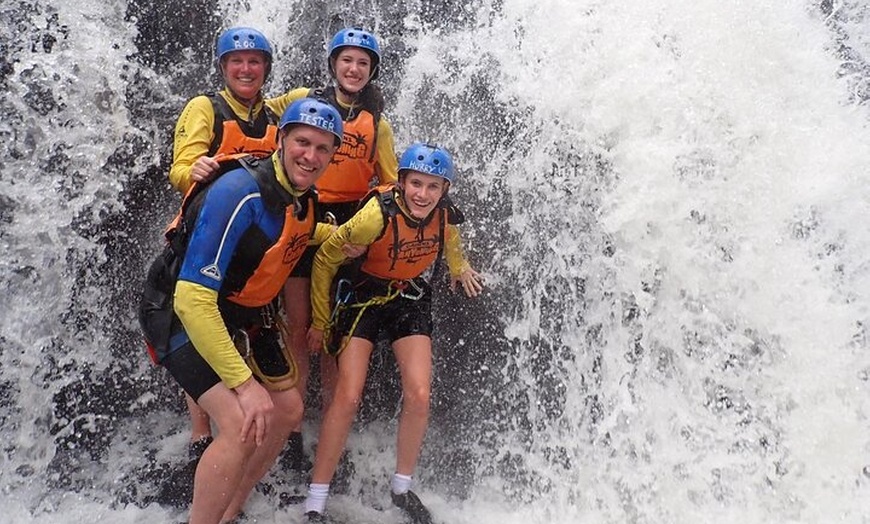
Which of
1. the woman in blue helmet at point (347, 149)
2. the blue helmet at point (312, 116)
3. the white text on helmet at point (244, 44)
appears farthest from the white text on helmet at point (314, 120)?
the white text on helmet at point (244, 44)

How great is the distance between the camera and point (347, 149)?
4629mm

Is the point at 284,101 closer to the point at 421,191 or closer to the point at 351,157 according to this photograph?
the point at 351,157

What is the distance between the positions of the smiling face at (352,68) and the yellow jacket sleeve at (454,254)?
1.08m

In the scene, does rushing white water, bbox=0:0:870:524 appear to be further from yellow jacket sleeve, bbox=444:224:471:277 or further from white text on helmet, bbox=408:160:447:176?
white text on helmet, bbox=408:160:447:176

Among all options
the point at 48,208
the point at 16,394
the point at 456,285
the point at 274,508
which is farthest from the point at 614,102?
the point at 16,394

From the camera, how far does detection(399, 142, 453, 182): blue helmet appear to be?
4281mm

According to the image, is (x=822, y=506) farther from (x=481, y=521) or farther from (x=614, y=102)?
(x=614, y=102)

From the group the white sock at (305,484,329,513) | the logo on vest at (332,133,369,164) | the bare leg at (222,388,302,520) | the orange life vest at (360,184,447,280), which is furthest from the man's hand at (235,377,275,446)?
the logo on vest at (332,133,369,164)

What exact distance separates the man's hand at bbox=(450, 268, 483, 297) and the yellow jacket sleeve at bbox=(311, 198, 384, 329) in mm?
912

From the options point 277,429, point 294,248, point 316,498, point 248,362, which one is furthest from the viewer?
point 316,498

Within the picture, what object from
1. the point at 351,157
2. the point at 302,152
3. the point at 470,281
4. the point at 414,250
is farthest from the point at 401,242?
the point at 302,152

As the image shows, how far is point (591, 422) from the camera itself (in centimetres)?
490

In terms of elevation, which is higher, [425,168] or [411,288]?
[425,168]

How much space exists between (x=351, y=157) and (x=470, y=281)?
1.17m
